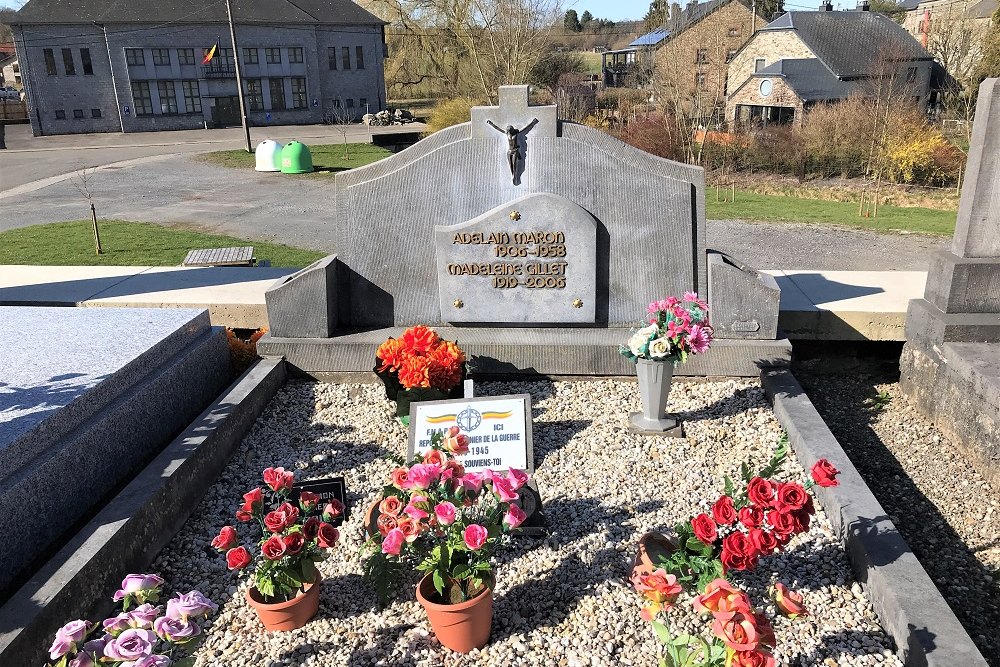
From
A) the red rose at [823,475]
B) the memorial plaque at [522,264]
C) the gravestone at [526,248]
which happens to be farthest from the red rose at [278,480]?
the memorial plaque at [522,264]

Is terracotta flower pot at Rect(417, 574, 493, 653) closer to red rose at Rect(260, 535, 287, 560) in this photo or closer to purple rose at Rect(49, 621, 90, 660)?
red rose at Rect(260, 535, 287, 560)

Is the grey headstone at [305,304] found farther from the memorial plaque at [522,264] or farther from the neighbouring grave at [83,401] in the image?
the memorial plaque at [522,264]

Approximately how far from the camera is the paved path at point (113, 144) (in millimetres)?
24859

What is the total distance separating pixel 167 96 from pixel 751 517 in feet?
148

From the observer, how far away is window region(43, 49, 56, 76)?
3862cm

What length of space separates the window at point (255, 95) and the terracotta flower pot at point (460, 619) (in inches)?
1743

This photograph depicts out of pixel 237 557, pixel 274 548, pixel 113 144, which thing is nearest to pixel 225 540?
pixel 237 557

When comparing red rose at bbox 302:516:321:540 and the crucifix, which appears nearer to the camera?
red rose at bbox 302:516:321:540

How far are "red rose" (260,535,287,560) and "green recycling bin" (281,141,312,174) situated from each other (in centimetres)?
2057

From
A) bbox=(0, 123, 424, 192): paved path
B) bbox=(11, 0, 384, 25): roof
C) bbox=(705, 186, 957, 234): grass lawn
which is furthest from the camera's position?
bbox=(11, 0, 384, 25): roof

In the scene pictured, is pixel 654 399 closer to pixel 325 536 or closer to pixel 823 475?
pixel 823 475

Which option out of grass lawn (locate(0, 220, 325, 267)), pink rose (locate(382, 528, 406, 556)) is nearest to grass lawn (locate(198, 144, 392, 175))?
grass lawn (locate(0, 220, 325, 267))

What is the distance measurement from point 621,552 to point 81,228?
12960mm

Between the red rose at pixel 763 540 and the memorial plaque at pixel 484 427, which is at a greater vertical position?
the red rose at pixel 763 540
